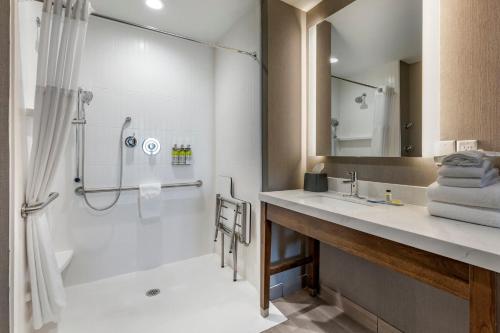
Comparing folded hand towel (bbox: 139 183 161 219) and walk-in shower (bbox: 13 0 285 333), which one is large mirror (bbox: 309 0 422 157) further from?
folded hand towel (bbox: 139 183 161 219)

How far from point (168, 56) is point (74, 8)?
1.30 metres

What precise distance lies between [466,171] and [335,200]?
27.9 inches

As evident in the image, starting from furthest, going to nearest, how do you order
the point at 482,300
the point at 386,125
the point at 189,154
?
the point at 189,154, the point at 386,125, the point at 482,300

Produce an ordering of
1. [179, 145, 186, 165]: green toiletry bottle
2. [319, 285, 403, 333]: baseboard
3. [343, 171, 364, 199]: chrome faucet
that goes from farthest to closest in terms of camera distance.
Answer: [179, 145, 186, 165]: green toiletry bottle, [343, 171, 364, 199]: chrome faucet, [319, 285, 403, 333]: baseboard

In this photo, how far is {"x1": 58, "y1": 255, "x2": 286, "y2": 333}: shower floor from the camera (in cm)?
161

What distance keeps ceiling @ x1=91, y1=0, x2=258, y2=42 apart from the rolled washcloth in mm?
1917

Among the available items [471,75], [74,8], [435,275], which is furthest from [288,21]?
[435,275]

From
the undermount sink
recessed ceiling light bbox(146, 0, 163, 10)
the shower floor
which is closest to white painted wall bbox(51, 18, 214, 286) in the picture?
the shower floor

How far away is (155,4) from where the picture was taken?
198 centimetres

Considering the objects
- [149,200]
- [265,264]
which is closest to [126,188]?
[149,200]

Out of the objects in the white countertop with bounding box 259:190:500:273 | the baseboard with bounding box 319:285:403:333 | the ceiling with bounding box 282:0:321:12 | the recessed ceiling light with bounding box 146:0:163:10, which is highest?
the recessed ceiling light with bounding box 146:0:163:10

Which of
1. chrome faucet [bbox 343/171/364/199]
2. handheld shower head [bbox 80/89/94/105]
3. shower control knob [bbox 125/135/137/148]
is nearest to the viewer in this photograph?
chrome faucet [bbox 343/171/364/199]

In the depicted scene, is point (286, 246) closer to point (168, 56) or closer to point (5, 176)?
point (5, 176)

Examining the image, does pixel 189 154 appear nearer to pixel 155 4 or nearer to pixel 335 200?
pixel 155 4
